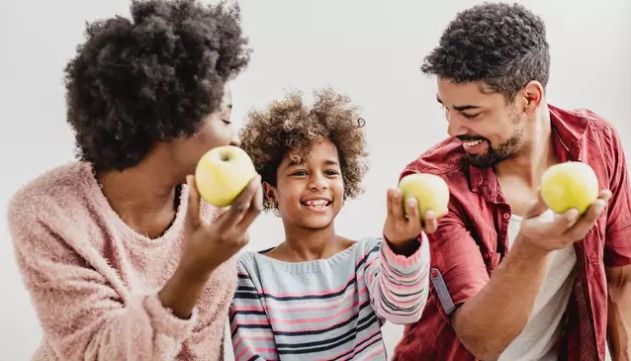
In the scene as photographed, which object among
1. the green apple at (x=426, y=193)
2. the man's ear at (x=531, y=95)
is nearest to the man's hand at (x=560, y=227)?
the green apple at (x=426, y=193)

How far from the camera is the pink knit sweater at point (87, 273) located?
1.02m

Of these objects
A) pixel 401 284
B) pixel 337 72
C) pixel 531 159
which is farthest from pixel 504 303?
pixel 337 72

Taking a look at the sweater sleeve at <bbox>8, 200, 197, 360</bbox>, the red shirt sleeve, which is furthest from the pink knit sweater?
the red shirt sleeve

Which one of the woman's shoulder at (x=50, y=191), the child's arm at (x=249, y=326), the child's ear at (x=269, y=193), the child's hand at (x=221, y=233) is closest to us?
the child's hand at (x=221, y=233)

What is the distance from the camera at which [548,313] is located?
1492 millimetres

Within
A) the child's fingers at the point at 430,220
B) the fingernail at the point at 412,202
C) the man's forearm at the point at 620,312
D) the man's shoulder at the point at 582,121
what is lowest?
the man's forearm at the point at 620,312

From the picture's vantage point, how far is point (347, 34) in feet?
6.54

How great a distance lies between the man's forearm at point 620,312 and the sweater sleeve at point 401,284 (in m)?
0.55

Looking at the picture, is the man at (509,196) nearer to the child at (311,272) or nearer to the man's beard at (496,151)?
the man's beard at (496,151)

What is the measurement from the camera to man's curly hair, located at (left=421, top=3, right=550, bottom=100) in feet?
4.64

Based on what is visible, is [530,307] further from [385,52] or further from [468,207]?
[385,52]

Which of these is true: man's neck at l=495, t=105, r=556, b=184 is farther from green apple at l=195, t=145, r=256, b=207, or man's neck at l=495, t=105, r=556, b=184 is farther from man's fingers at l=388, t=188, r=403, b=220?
green apple at l=195, t=145, r=256, b=207

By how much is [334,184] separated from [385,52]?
721 mm

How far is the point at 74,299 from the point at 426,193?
562 millimetres
